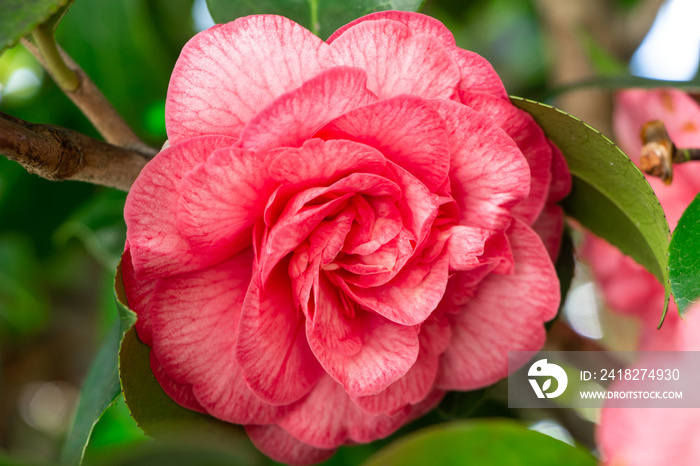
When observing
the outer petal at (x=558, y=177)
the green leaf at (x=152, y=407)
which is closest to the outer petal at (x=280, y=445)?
the green leaf at (x=152, y=407)

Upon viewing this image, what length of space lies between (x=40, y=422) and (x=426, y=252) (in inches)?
65.8

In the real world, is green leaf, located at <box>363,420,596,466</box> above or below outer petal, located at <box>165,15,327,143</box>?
below

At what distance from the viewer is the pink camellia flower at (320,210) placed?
16.1 inches

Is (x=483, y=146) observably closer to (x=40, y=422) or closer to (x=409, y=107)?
(x=409, y=107)

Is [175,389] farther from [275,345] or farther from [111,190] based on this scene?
[111,190]

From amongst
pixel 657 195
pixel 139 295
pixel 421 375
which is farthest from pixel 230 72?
pixel 657 195

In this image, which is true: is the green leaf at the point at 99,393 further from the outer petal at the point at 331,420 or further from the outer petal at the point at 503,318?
the outer petal at the point at 503,318

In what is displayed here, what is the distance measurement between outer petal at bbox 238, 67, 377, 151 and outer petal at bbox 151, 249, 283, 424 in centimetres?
12

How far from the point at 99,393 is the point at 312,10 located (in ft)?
1.44

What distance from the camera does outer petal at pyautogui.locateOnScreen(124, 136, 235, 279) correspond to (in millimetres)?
408

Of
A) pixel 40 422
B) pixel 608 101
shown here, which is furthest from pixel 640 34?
pixel 40 422

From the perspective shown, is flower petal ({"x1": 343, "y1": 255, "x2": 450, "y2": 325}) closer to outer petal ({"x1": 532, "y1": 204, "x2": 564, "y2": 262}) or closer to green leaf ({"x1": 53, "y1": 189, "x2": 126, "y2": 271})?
outer petal ({"x1": 532, "y1": 204, "x2": 564, "y2": 262})

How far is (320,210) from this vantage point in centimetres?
42

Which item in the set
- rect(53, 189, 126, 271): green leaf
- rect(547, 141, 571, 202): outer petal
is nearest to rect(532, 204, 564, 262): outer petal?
rect(547, 141, 571, 202): outer petal
